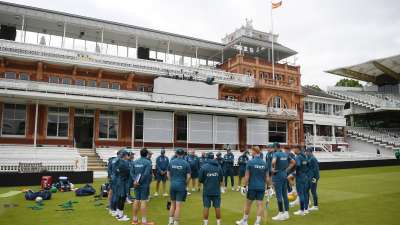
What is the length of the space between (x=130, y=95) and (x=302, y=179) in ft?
63.6

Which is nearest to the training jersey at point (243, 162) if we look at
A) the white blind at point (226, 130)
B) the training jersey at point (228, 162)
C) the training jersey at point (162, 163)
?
the training jersey at point (228, 162)

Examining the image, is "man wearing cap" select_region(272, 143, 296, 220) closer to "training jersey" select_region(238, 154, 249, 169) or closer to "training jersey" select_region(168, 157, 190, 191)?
"training jersey" select_region(168, 157, 190, 191)

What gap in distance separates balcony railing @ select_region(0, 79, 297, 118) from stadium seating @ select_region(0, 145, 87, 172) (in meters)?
4.62

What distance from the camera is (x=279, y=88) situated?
37781 millimetres

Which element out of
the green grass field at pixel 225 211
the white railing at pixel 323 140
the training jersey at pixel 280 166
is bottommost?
the green grass field at pixel 225 211

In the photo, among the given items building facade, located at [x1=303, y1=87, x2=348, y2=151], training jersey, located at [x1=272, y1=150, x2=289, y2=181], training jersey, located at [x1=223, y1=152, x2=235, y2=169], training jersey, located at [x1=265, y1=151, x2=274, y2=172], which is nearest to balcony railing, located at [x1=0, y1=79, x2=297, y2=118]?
building facade, located at [x1=303, y1=87, x2=348, y2=151]

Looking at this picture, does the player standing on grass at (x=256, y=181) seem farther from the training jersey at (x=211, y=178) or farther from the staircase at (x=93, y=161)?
the staircase at (x=93, y=161)

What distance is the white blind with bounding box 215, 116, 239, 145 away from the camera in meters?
32.4

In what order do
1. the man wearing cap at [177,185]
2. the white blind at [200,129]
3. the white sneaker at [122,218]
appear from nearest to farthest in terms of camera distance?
the man wearing cap at [177,185]
the white sneaker at [122,218]
the white blind at [200,129]

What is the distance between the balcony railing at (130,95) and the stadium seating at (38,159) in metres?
4.62

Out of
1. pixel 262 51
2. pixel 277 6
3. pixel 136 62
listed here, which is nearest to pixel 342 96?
pixel 262 51

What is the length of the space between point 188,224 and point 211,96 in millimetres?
23648

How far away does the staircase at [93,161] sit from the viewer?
23.6 meters

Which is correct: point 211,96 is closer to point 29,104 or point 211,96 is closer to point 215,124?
point 215,124
